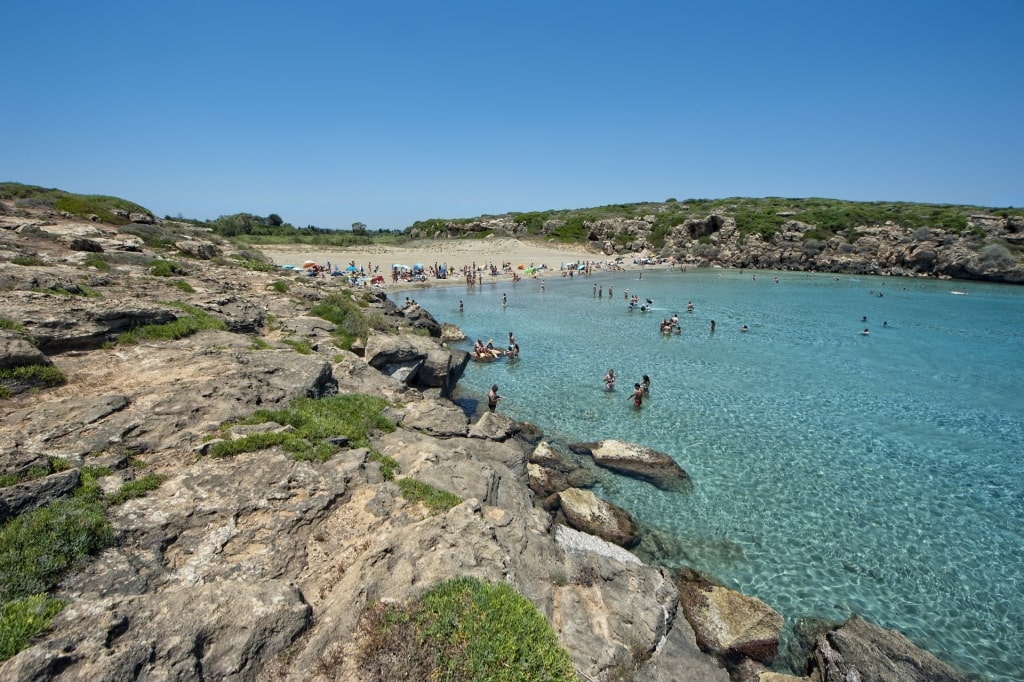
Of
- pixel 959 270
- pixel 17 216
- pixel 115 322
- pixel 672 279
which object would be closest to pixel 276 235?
pixel 17 216

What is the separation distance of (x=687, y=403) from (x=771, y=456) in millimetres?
5143

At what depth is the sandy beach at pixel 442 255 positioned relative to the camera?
228 feet

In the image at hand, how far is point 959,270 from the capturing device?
67.5 m

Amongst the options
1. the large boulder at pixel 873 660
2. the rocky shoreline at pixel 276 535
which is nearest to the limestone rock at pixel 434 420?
the rocky shoreline at pixel 276 535

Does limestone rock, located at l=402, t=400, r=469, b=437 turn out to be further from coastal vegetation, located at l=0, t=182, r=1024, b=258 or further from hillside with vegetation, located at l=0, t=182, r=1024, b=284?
coastal vegetation, located at l=0, t=182, r=1024, b=258

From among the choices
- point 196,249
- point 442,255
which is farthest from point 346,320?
point 442,255

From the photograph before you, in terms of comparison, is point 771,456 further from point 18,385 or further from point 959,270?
point 959,270

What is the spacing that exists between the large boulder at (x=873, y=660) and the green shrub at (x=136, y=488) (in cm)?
1176

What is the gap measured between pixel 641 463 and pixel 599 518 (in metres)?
3.78

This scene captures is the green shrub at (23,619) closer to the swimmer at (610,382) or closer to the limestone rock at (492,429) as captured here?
the limestone rock at (492,429)

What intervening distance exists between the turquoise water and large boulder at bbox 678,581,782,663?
119cm

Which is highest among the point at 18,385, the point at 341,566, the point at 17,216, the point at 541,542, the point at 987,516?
the point at 17,216

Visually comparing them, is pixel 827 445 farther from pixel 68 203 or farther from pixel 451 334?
pixel 68 203

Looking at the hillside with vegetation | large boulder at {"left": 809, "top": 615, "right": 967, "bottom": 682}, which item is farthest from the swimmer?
the hillside with vegetation
